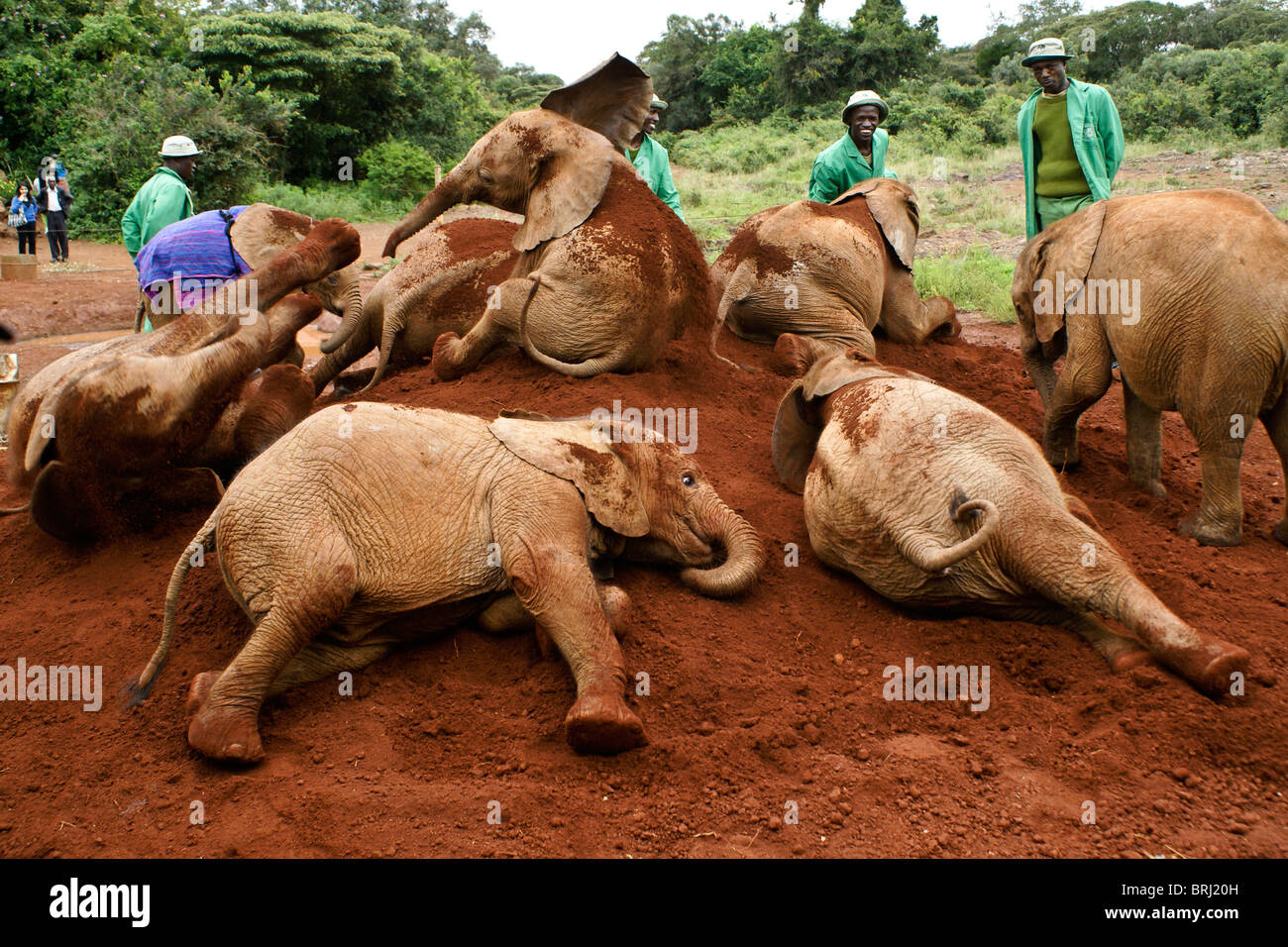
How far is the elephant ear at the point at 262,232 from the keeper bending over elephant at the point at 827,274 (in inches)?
117

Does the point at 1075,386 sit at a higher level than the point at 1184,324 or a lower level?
lower

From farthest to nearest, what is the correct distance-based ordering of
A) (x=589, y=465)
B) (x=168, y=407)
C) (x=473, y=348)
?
1. (x=473, y=348)
2. (x=168, y=407)
3. (x=589, y=465)

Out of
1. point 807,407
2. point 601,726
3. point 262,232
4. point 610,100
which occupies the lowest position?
point 601,726

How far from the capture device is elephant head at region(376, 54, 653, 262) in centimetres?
666

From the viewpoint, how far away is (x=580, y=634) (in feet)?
12.3

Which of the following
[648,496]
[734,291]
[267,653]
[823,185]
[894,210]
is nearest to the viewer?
[267,653]

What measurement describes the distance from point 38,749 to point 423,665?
4.47 feet

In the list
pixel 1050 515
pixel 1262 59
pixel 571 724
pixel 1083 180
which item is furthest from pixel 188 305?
pixel 1262 59

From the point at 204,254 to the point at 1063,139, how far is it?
567 centimetres

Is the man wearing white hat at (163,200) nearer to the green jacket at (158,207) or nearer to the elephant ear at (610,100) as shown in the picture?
the green jacket at (158,207)

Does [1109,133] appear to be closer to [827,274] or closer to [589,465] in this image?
[827,274]

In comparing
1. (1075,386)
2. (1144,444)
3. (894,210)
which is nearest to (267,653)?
(1075,386)

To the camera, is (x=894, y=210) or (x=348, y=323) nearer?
(x=348, y=323)

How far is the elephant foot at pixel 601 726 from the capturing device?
3.46m
